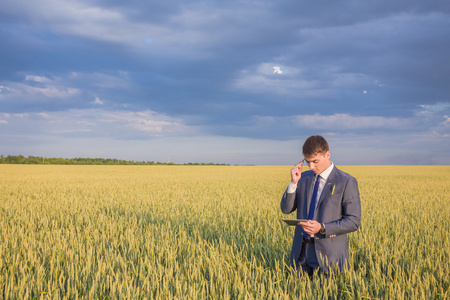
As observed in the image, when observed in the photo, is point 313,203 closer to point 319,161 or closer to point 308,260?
point 319,161

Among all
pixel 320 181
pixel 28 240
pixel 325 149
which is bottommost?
pixel 28 240

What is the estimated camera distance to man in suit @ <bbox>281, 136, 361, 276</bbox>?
3.09 meters

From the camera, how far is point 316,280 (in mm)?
3373

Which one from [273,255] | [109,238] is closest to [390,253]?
[273,255]

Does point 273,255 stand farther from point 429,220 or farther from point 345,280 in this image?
point 429,220

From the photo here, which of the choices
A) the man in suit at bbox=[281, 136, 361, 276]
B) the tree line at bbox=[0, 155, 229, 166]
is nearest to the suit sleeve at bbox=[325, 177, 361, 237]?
the man in suit at bbox=[281, 136, 361, 276]

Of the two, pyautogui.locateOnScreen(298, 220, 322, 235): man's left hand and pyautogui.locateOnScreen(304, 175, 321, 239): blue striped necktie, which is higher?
pyautogui.locateOnScreen(304, 175, 321, 239): blue striped necktie

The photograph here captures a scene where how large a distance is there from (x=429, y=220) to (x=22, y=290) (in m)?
8.61

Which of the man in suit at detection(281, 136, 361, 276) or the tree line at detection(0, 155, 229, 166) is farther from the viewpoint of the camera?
the tree line at detection(0, 155, 229, 166)

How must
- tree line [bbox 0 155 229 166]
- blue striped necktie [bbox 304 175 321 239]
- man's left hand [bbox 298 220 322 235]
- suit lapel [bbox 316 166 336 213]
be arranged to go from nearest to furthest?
man's left hand [bbox 298 220 322 235]
suit lapel [bbox 316 166 336 213]
blue striped necktie [bbox 304 175 321 239]
tree line [bbox 0 155 229 166]

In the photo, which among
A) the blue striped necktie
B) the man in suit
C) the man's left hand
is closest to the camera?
the man's left hand

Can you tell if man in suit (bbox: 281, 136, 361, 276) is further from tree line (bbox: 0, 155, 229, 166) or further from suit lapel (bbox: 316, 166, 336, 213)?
tree line (bbox: 0, 155, 229, 166)

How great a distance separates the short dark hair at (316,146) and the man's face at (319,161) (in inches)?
1.5

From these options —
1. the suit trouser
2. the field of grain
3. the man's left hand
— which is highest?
the man's left hand
